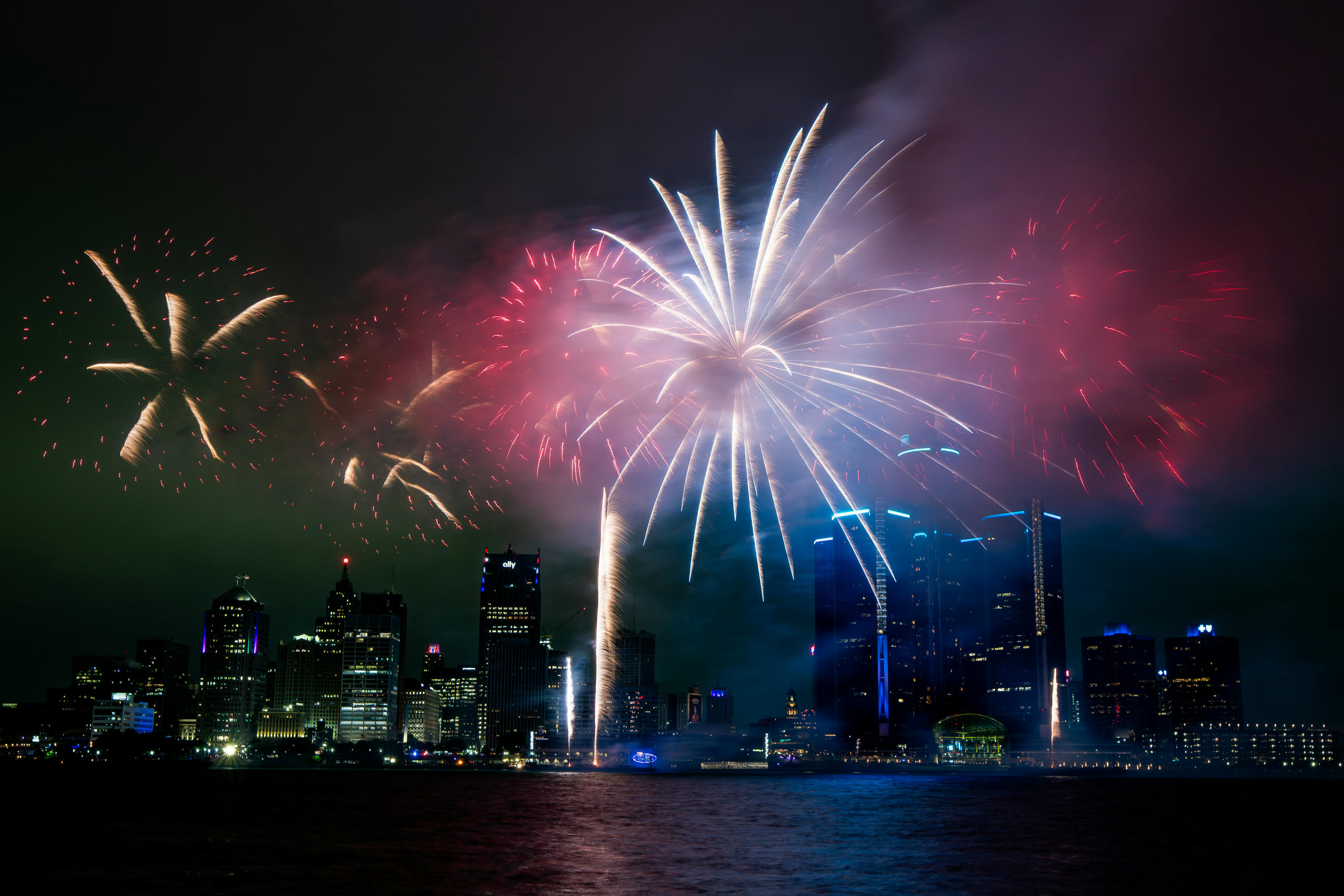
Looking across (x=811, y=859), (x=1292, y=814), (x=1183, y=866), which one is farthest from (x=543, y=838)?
(x=1292, y=814)

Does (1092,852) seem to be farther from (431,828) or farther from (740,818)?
(431,828)

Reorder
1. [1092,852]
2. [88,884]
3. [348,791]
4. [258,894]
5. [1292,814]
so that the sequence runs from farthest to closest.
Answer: [348,791], [1292,814], [1092,852], [88,884], [258,894]

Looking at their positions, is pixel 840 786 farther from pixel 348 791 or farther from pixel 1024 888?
pixel 1024 888

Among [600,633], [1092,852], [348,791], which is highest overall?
[600,633]

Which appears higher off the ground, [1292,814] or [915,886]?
[915,886]

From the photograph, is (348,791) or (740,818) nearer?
(740,818)

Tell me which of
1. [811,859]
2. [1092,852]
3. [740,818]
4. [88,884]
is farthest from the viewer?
[740,818]
